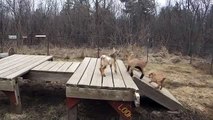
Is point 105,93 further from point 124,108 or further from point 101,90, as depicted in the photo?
point 124,108

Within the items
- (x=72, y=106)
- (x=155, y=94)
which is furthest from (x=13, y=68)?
(x=155, y=94)

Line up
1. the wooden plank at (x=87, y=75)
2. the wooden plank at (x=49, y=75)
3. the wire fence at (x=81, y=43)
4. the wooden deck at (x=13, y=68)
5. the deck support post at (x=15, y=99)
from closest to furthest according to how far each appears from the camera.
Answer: the wooden plank at (x=87, y=75), the deck support post at (x=15, y=99), the wooden deck at (x=13, y=68), the wooden plank at (x=49, y=75), the wire fence at (x=81, y=43)

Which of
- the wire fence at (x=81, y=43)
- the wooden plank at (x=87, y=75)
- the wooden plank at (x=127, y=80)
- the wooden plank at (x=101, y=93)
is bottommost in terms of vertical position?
the wooden plank at (x=101, y=93)

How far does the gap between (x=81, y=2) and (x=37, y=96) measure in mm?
11905

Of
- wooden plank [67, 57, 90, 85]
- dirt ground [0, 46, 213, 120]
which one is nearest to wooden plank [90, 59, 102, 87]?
wooden plank [67, 57, 90, 85]

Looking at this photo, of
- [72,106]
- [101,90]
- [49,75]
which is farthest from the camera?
[49,75]

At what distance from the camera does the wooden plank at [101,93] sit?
11.0 feet

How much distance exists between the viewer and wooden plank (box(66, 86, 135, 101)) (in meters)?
3.34

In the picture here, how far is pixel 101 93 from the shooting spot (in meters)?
3.38

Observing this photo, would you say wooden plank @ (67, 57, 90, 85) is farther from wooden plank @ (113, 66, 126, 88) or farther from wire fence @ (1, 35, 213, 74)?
wire fence @ (1, 35, 213, 74)

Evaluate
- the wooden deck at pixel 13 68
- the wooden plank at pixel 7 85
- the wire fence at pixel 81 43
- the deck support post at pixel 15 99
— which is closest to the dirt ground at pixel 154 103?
the deck support post at pixel 15 99

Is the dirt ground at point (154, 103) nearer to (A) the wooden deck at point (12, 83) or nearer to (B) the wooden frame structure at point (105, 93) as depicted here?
(A) the wooden deck at point (12, 83)

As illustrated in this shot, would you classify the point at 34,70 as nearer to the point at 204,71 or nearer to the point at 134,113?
the point at 134,113

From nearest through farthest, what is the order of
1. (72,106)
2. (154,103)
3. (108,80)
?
(72,106) → (108,80) → (154,103)
